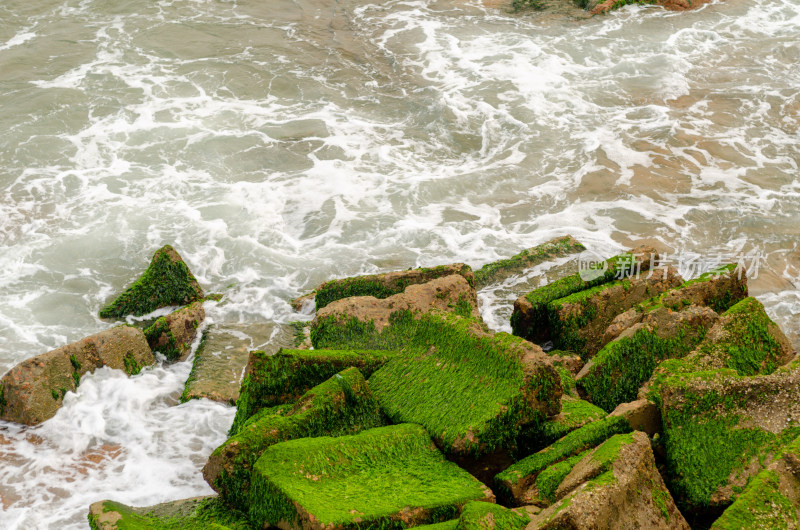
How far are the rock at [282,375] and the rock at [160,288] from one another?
2.93m

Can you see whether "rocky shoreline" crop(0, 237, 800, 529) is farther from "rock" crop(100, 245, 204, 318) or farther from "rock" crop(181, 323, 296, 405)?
"rock" crop(100, 245, 204, 318)

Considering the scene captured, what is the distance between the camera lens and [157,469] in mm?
5891

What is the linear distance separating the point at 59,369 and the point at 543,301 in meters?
4.67

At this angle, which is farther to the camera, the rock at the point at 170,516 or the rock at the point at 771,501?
the rock at the point at 170,516

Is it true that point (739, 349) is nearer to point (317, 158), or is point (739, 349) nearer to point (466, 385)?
point (466, 385)

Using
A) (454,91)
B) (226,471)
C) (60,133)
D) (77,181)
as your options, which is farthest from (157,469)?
(454,91)

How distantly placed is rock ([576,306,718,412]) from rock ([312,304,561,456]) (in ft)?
2.58

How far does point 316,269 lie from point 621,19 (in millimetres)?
11530

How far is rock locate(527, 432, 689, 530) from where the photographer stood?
3.86m

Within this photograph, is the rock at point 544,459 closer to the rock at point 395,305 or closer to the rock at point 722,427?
the rock at point 722,427

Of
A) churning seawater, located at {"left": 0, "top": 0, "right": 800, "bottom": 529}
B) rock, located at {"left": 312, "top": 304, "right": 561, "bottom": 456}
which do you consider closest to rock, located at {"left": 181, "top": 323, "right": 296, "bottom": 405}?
churning seawater, located at {"left": 0, "top": 0, "right": 800, "bottom": 529}

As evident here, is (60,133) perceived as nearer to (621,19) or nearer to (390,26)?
(390,26)

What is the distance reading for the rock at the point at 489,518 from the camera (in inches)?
153


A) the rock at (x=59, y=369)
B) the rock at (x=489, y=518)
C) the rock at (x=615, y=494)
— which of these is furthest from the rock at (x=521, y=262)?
the rock at (x=489, y=518)
